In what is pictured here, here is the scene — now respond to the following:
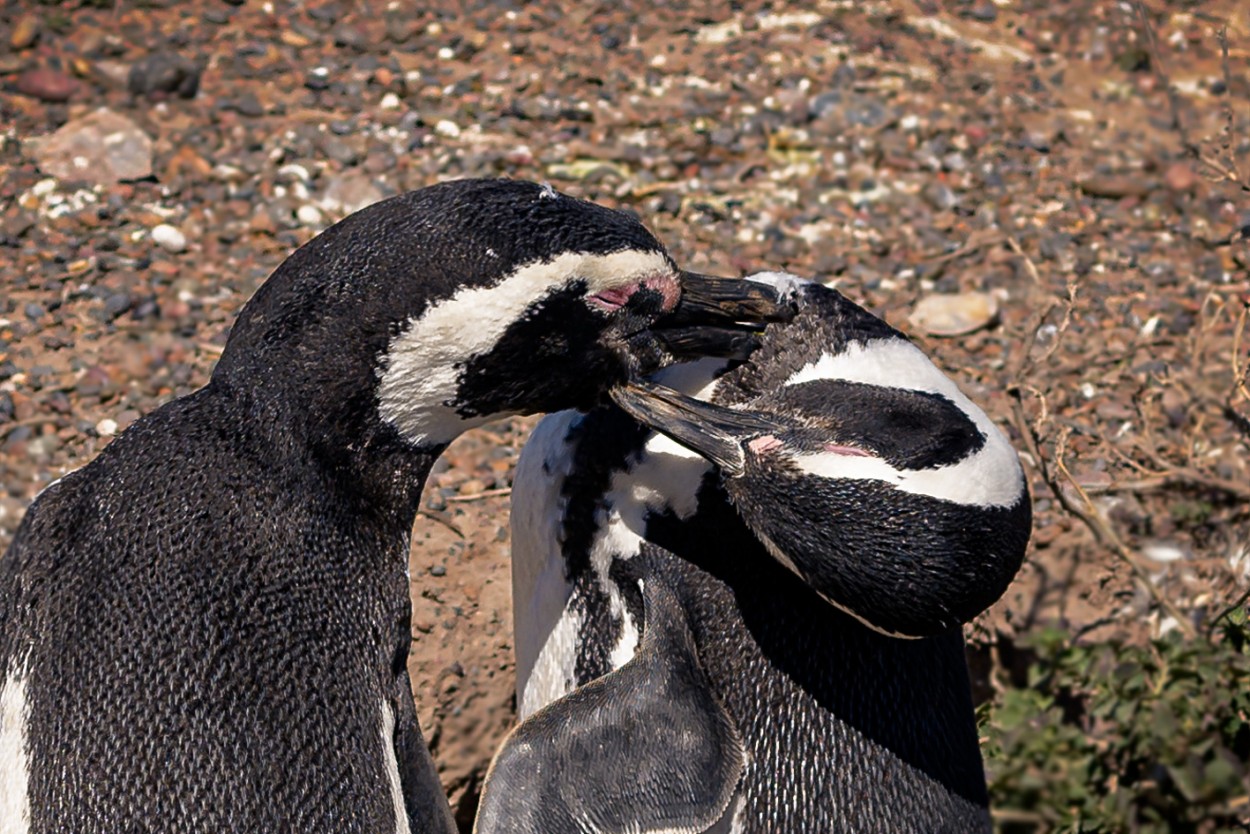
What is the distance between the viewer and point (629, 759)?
7.25ft

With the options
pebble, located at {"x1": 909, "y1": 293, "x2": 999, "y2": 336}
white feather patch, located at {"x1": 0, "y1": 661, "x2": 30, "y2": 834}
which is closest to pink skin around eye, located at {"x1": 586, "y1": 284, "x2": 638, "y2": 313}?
white feather patch, located at {"x1": 0, "y1": 661, "x2": 30, "y2": 834}

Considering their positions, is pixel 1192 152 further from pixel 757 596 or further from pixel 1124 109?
pixel 757 596

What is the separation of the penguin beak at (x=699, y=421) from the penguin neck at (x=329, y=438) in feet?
1.10

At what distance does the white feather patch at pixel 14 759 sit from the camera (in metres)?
1.82

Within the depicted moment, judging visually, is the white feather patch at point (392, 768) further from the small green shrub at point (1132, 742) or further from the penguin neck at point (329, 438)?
the small green shrub at point (1132, 742)

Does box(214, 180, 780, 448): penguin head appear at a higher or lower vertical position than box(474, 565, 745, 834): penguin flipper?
higher

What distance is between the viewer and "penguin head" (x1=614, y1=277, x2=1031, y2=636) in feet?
6.46

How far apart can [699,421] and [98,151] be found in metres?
2.47

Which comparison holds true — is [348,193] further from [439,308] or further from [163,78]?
[439,308]

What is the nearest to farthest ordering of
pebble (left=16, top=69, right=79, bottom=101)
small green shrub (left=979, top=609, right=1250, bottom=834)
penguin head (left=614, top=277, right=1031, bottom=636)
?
penguin head (left=614, top=277, right=1031, bottom=636)
small green shrub (left=979, top=609, right=1250, bottom=834)
pebble (left=16, top=69, right=79, bottom=101)

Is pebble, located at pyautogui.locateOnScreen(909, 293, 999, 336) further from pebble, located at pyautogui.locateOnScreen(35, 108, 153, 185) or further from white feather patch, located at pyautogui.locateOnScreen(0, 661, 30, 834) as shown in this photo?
white feather patch, located at pyautogui.locateOnScreen(0, 661, 30, 834)

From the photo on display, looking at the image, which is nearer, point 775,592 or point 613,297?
point 613,297

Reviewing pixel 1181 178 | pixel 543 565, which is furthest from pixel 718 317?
pixel 1181 178

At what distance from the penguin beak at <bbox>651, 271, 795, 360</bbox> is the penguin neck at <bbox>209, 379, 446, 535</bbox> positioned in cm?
43
